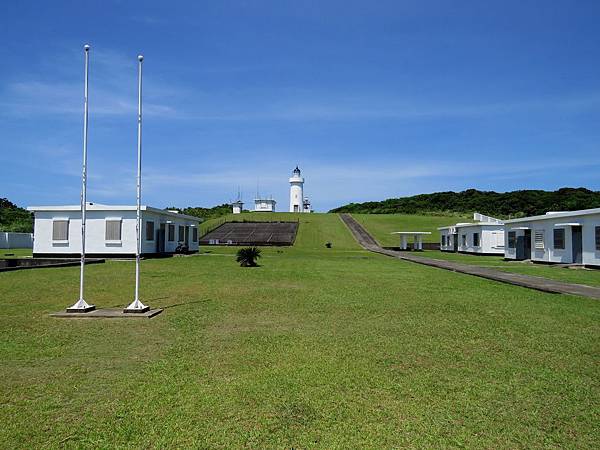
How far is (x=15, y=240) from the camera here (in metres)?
43.8

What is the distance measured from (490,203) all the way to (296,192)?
34.6 metres

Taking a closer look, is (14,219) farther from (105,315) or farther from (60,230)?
(105,315)

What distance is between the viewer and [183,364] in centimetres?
560

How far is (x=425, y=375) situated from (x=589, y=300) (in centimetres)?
780

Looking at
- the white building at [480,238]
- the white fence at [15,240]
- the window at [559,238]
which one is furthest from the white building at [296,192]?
the window at [559,238]

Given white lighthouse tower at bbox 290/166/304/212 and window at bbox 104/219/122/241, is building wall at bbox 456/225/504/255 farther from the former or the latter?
white lighthouse tower at bbox 290/166/304/212

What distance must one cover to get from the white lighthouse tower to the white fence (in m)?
45.4

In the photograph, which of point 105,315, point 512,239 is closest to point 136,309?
point 105,315

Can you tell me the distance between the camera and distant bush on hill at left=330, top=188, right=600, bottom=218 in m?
78.6

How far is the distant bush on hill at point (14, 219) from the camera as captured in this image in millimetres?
49141

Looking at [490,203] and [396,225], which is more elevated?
[490,203]

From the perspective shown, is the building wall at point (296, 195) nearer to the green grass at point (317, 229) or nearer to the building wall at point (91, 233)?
the green grass at point (317, 229)

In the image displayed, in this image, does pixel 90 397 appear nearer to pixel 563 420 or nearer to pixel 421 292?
pixel 563 420

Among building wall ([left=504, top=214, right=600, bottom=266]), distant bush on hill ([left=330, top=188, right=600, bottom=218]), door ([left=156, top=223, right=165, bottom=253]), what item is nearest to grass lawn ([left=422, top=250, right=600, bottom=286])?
building wall ([left=504, top=214, right=600, bottom=266])
